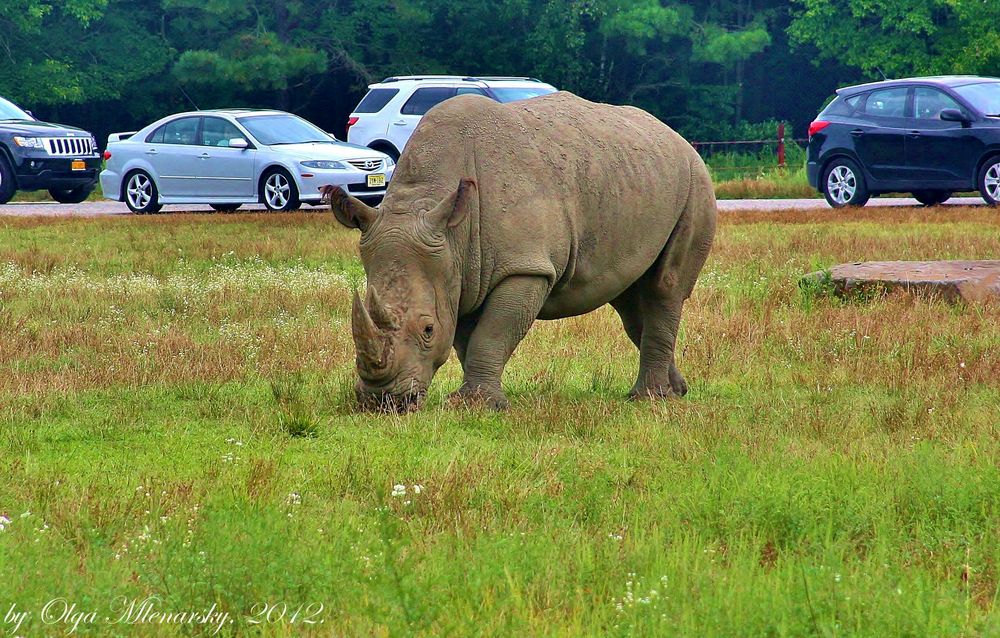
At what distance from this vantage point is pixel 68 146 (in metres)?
26.3

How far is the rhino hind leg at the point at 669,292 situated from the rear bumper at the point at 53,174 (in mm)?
18908

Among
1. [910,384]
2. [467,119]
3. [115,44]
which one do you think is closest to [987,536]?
[910,384]

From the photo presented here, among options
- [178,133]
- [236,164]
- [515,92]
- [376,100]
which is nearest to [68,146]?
[178,133]

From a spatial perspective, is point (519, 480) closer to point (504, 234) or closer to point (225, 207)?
point (504, 234)

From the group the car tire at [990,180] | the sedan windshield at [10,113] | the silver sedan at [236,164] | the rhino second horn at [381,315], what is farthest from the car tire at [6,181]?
the rhino second horn at [381,315]

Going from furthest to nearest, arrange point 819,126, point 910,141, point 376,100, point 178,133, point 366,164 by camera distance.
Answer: point 376,100
point 178,133
point 819,126
point 366,164
point 910,141

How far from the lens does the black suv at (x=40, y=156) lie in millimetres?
25438

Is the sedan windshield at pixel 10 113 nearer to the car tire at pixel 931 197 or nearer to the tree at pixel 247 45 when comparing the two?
the tree at pixel 247 45

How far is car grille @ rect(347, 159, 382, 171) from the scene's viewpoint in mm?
21984

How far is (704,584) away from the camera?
4746mm

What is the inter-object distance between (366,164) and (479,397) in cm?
1468

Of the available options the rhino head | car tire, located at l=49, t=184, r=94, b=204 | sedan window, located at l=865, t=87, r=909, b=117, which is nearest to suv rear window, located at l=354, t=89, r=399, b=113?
car tire, located at l=49, t=184, r=94, b=204

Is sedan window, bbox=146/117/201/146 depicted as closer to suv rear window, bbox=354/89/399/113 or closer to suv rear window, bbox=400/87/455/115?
suv rear window, bbox=354/89/399/113

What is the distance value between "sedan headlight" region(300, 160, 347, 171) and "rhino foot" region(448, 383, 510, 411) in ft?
45.9
